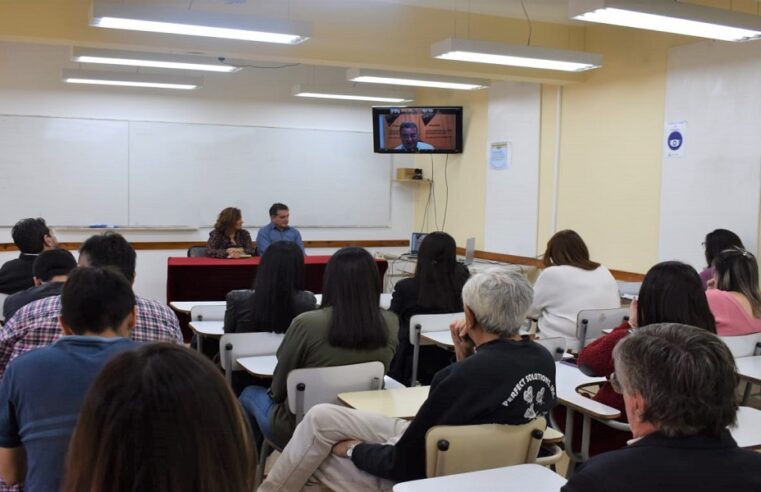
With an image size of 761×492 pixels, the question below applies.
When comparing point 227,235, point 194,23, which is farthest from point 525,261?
point 194,23

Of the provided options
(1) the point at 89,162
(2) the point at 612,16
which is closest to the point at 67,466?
(2) the point at 612,16

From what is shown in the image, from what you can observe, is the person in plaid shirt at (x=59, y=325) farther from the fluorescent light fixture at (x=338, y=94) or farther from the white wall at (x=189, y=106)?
the white wall at (x=189, y=106)

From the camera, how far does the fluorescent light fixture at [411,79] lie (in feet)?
23.2

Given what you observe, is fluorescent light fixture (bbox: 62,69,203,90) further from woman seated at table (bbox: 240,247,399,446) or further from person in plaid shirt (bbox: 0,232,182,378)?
woman seated at table (bbox: 240,247,399,446)

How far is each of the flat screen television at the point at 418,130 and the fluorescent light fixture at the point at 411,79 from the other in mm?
1100

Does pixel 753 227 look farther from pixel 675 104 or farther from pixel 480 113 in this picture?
pixel 480 113

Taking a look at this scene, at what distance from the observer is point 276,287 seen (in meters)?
3.62

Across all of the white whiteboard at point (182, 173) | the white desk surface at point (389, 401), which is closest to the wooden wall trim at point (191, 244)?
the white whiteboard at point (182, 173)

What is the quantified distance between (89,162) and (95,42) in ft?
8.72

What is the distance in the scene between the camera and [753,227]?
17.8 feet

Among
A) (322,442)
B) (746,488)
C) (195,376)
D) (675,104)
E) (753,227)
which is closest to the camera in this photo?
(195,376)

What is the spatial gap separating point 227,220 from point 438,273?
340 cm

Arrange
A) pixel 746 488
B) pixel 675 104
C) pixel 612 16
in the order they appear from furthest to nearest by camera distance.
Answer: pixel 675 104, pixel 612 16, pixel 746 488

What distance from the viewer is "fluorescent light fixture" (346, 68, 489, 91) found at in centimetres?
707
